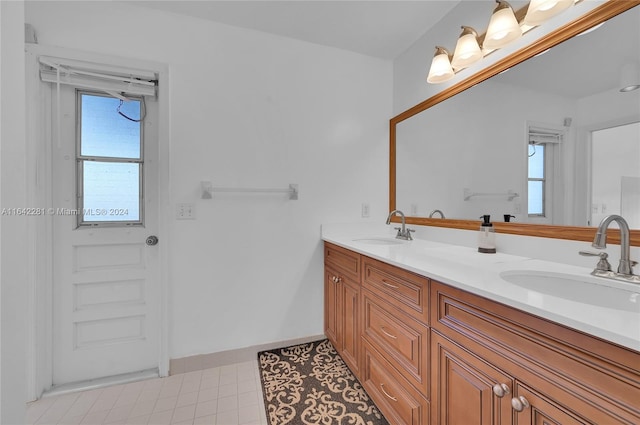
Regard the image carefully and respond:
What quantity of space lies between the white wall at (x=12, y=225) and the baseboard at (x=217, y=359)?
1505 millimetres

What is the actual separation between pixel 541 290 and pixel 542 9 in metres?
1.15

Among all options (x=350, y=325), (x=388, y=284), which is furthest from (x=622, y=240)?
(x=350, y=325)

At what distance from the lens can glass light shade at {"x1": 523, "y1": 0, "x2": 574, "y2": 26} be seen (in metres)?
1.08

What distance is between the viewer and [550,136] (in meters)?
1.25

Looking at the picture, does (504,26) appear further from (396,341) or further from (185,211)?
(185,211)

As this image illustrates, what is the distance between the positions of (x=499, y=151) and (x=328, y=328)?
164 centimetres

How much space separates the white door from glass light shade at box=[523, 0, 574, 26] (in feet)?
6.95

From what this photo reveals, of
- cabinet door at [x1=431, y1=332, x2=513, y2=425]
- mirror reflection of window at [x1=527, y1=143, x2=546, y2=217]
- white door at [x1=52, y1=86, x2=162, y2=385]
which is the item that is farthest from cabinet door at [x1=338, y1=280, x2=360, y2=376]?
white door at [x1=52, y1=86, x2=162, y2=385]

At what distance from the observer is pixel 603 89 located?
107 centimetres

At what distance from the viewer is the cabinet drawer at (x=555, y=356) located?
536 millimetres

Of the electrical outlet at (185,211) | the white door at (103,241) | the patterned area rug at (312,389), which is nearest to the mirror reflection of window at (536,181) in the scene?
the patterned area rug at (312,389)

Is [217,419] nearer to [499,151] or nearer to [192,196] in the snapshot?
[192,196]

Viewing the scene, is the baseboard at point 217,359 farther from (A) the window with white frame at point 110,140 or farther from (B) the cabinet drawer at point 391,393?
(A) the window with white frame at point 110,140

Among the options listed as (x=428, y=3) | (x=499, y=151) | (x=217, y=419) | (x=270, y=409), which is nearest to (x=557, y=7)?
(x=499, y=151)
